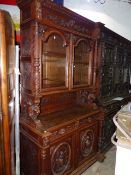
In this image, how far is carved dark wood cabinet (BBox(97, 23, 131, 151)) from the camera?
8.95ft

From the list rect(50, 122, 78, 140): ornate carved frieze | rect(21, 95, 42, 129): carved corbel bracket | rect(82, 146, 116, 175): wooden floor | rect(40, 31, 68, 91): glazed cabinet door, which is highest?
rect(40, 31, 68, 91): glazed cabinet door

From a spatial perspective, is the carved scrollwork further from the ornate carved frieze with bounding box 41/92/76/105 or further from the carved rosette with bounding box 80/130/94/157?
the carved rosette with bounding box 80/130/94/157

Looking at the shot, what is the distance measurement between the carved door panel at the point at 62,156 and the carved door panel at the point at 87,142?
20cm

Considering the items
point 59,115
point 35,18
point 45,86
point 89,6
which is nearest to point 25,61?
point 45,86

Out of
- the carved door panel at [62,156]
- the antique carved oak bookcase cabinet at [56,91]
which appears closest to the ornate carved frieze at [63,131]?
the antique carved oak bookcase cabinet at [56,91]

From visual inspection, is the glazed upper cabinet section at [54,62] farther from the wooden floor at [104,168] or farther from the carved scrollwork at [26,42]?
the wooden floor at [104,168]

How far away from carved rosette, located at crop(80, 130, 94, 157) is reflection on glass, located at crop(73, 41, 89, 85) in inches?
31.4

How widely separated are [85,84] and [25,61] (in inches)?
41.5

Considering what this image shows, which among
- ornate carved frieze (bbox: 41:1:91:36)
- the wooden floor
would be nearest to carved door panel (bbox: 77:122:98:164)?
the wooden floor

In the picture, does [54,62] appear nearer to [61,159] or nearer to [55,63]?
[55,63]

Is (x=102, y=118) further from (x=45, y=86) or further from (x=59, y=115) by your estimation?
(x=45, y=86)

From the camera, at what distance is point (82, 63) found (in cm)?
254

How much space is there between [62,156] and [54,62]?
1.28 meters

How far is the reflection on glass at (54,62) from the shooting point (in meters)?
2.09
